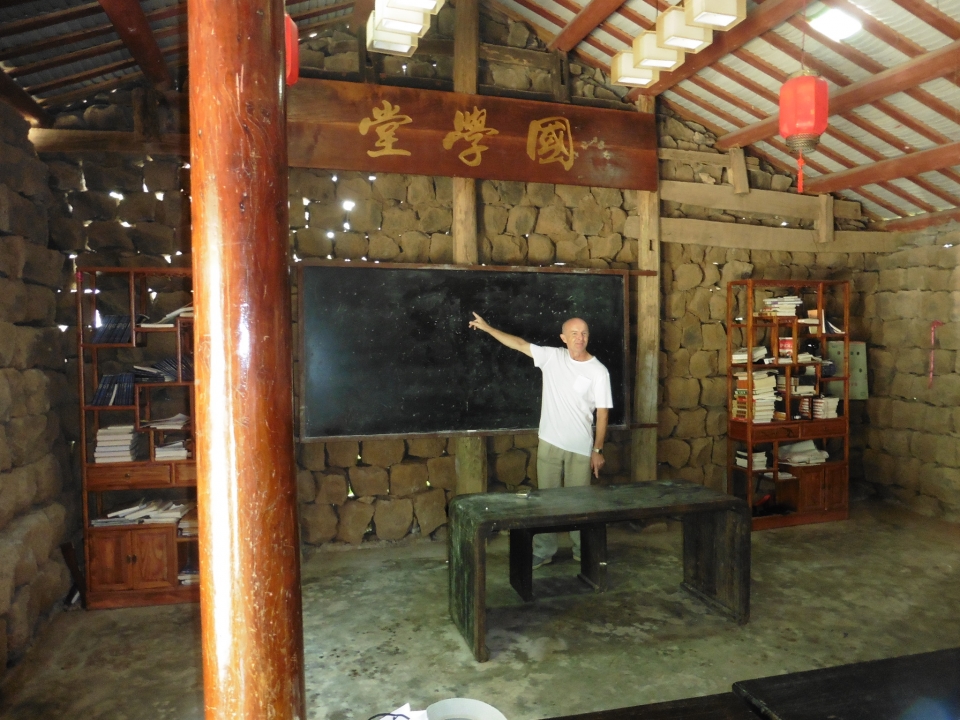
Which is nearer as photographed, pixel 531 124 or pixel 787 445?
pixel 531 124

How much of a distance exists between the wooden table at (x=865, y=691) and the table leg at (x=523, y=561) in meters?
2.47

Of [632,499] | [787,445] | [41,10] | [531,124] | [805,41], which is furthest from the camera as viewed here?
[787,445]

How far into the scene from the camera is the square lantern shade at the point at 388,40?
3813mm

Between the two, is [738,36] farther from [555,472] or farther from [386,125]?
[555,472]

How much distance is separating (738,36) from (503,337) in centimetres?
257

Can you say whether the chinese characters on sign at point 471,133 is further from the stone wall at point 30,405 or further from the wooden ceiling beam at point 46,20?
the stone wall at point 30,405

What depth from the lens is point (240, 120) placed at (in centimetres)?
147

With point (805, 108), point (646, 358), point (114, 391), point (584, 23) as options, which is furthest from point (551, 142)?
point (114, 391)

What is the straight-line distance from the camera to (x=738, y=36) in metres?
4.24

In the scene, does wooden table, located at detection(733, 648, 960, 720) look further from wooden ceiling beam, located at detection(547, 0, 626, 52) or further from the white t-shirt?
wooden ceiling beam, located at detection(547, 0, 626, 52)

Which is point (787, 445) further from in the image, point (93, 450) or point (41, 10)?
point (41, 10)

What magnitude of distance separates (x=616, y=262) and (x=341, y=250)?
2.33m

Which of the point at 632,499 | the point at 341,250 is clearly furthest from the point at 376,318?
the point at 632,499

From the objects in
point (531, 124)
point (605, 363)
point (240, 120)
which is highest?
point (531, 124)
